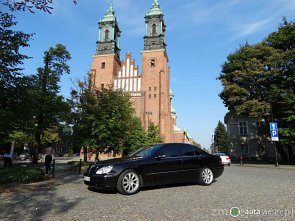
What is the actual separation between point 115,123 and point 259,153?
106 feet

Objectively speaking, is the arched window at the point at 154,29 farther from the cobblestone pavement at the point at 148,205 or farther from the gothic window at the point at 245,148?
the cobblestone pavement at the point at 148,205

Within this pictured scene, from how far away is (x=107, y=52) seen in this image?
55.3 meters

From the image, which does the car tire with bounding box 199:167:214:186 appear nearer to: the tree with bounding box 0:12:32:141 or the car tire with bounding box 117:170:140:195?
the car tire with bounding box 117:170:140:195

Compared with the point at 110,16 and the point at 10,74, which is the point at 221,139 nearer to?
the point at 110,16

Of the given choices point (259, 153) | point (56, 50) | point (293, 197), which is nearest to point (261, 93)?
point (259, 153)

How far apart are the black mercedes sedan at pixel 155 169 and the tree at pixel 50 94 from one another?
1459 centimetres

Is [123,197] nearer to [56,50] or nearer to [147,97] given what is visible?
[56,50]

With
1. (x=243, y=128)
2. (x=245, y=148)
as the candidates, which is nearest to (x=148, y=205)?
(x=245, y=148)

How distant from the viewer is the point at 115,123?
677 inches

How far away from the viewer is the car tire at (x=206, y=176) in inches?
332

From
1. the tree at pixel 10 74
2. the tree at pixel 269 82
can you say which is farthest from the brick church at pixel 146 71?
the tree at pixel 10 74

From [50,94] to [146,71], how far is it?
106 feet

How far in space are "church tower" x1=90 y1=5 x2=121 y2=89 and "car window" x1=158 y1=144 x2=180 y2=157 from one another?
44796 millimetres

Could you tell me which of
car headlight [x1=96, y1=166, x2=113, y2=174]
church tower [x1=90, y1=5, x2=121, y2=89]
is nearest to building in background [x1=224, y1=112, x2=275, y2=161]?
church tower [x1=90, y1=5, x2=121, y2=89]
